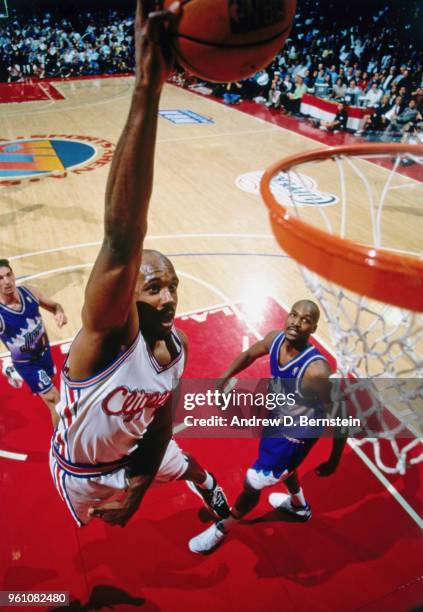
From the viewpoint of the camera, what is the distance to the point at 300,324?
252 cm

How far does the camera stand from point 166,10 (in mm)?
1104

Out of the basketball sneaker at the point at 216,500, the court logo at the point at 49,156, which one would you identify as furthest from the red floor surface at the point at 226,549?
the court logo at the point at 49,156

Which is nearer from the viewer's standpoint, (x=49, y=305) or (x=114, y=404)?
(x=114, y=404)

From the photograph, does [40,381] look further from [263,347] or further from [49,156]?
[49,156]

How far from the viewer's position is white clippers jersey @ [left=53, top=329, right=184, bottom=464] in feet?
5.64

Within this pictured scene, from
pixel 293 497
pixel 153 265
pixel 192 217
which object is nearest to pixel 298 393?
pixel 293 497

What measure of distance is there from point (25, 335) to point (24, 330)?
0.12 ft

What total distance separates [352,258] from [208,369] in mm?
2660

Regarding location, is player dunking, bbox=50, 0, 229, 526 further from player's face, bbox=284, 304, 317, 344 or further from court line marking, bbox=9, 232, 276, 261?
court line marking, bbox=9, 232, 276, 261

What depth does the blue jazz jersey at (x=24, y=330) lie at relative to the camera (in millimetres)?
3158

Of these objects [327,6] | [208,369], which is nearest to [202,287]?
[208,369]

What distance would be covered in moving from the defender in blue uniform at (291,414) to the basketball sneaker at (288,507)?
0.81 ft

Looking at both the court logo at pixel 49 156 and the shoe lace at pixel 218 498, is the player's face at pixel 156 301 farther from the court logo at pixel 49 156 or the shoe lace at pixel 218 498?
the court logo at pixel 49 156

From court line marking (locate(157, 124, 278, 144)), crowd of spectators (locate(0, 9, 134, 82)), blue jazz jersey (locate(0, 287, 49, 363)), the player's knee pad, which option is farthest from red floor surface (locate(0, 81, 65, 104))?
the player's knee pad
